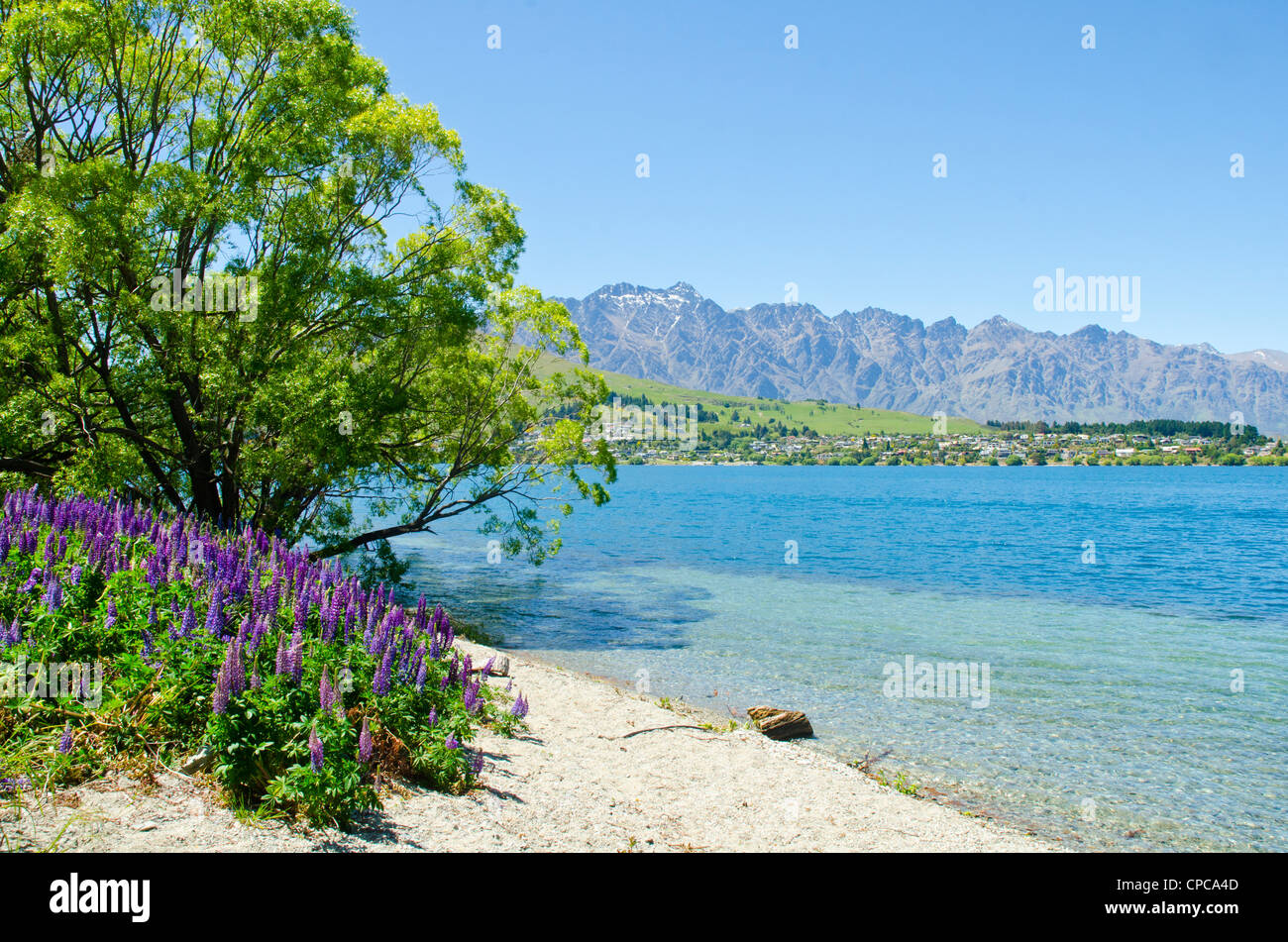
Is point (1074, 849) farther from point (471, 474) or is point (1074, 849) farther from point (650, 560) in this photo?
point (650, 560)

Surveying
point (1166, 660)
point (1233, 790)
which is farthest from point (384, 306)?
point (1166, 660)

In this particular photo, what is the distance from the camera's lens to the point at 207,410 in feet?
67.2

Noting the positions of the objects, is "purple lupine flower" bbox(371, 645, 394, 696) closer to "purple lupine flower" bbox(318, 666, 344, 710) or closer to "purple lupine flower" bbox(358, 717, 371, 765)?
"purple lupine flower" bbox(318, 666, 344, 710)

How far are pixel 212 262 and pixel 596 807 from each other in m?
21.5

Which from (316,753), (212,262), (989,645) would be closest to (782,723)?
(316,753)

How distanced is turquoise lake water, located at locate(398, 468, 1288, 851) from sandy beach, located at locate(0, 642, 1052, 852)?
99.5 inches

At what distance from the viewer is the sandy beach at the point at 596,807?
18.5 feet

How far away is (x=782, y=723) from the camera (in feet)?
50.0

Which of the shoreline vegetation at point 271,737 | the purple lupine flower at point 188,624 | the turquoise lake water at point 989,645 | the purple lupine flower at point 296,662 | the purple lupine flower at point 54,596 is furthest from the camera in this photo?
the turquoise lake water at point 989,645

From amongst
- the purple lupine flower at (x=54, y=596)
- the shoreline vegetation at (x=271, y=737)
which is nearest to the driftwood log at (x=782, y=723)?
the shoreline vegetation at (x=271, y=737)

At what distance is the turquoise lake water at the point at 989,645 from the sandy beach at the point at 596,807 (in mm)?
2527

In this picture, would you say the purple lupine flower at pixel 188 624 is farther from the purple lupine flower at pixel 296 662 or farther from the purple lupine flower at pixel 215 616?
the purple lupine flower at pixel 296 662

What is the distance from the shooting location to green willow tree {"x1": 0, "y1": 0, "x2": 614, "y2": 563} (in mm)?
18391

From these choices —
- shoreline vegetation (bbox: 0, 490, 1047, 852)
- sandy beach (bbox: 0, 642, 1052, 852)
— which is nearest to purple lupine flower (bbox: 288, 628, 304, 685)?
shoreline vegetation (bbox: 0, 490, 1047, 852)
